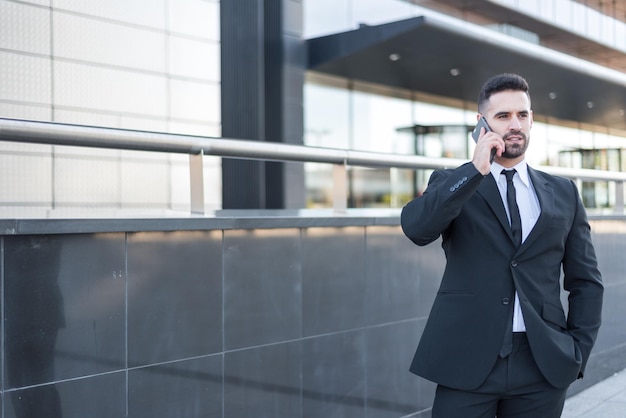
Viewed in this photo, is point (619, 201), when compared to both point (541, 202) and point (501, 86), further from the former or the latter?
point (501, 86)

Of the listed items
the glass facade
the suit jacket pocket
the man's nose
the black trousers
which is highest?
the glass facade

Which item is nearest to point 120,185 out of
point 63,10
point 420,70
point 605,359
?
point 63,10

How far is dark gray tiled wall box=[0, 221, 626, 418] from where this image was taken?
309 centimetres

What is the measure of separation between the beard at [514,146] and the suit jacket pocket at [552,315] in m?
0.57

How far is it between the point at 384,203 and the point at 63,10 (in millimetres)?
9451

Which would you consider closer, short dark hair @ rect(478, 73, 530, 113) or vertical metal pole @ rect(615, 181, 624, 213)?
short dark hair @ rect(478, 73, 530, 113)

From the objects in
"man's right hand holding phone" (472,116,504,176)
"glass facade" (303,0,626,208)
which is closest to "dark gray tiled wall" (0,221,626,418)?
"man's right hand holding phone" (472,116,504,176)

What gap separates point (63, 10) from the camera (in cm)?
1578

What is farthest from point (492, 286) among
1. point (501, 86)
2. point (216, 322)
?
point (216, 322)

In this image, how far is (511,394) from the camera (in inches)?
104

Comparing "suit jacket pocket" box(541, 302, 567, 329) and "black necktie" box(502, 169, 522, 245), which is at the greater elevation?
"black necktie" box(502, 169, 522, 245)

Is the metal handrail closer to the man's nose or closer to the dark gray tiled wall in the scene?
the dark gray tiled wall

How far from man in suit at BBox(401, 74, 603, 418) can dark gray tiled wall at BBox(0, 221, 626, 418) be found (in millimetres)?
1331

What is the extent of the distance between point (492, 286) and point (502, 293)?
43mm
